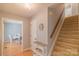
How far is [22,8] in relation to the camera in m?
1.68

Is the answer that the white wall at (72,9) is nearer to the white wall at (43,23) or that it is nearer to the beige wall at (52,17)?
the beige wall at (52,17)

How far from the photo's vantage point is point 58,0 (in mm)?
1678

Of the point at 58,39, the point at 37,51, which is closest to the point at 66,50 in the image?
the point at 58,39

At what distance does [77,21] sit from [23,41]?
2.80 feet

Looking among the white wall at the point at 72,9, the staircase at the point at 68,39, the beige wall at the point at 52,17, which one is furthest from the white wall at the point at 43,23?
the white wall at the point at 72,9

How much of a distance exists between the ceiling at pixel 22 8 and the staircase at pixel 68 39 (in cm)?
41

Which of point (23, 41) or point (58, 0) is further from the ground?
point (58, 0)

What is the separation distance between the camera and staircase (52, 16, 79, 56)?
1619mm

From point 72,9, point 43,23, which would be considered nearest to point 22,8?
point 43,23

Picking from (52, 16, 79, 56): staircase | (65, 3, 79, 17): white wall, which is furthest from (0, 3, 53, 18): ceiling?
(52, 16, 79, 56): staircase

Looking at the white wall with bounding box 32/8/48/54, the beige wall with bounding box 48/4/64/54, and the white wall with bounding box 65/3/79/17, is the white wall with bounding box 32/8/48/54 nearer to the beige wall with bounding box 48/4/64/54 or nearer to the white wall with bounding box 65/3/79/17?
the beige wall with bounding box 48/4/64/54

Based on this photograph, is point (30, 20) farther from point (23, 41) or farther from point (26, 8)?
point (23, 41)

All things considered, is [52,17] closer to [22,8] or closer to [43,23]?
[43,23]

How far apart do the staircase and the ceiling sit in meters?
0.41
